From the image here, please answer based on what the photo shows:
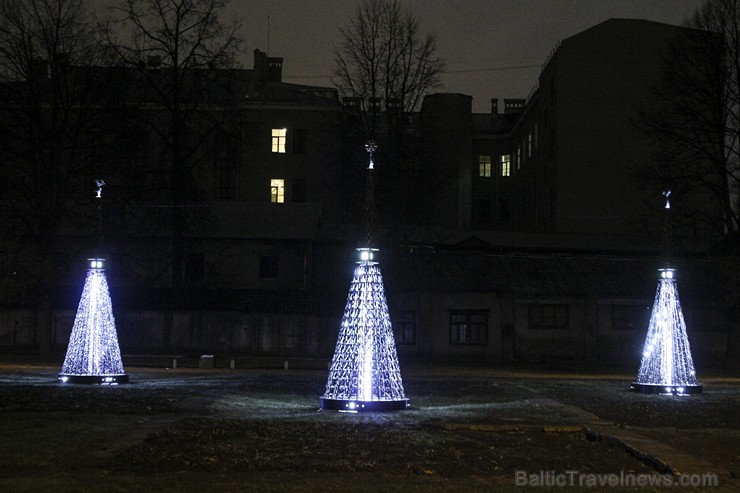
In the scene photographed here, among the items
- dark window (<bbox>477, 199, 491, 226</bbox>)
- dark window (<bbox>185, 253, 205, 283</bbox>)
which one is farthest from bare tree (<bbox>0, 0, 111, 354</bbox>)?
dark window (<bbox>477, 199, 491, 226</bbox>)

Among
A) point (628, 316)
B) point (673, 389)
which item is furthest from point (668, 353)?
point (628, 316)

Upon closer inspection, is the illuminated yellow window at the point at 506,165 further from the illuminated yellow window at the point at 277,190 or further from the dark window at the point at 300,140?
the illuminated yellow window at the point at 277,190

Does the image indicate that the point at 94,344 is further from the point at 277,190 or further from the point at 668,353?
the point at 277,190

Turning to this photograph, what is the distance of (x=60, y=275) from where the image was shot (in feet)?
185

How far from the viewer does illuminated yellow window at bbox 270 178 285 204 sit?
70062 millimetres

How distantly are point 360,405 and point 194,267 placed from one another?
3848cm

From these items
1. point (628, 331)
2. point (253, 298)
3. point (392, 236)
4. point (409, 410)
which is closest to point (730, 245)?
point (628, 331)

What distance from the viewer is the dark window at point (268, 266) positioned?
191ft

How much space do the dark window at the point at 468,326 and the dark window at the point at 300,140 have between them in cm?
2178

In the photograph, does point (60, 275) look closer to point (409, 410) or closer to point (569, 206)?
point (569, 206)

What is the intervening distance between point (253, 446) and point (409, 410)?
6.91 m

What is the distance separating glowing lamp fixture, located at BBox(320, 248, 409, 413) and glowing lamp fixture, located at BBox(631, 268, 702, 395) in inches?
403

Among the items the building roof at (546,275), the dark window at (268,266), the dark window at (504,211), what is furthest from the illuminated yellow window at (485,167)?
the dark window at (268,266)

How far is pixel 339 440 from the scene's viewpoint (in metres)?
16.6
